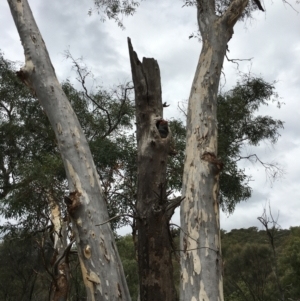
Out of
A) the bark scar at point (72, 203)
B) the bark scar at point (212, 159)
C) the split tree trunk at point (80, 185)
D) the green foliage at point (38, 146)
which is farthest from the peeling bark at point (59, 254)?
the bark scar at point (212, 159)

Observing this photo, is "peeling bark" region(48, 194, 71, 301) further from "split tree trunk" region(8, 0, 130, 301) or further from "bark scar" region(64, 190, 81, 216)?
"bark scar" region(64, 190, 81, 216)

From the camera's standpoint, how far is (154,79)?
2920mm

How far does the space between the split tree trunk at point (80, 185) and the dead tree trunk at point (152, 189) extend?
0.17 m

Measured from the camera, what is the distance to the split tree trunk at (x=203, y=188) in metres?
2.71

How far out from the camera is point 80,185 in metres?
2.92

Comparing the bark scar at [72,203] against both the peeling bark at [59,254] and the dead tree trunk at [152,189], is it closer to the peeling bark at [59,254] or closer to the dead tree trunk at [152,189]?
the dead tree trunk at [152,189]

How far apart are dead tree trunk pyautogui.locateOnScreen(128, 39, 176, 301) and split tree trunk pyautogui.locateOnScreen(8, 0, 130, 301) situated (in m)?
0.17

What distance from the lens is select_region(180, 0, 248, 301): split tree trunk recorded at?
2705mm

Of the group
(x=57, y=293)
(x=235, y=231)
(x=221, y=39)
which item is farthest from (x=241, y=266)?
(x=221, y=39)

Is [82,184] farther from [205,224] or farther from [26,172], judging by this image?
[26,172]

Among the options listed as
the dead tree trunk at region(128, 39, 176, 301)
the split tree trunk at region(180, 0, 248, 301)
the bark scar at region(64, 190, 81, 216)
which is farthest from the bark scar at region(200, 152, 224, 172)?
the bark scar at region(64, 190, 81, 216)

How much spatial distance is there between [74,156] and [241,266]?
1104cm

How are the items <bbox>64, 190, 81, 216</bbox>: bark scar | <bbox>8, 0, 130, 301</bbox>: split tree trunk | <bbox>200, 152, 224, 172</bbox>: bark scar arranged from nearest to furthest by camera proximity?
<bbox>8, 0, 130, 301</bbox>: split tree trunk < <bbox>64, 190, 81, 216</bbox>: bark scar < <bbox>200, 152, 224, 172</bbox>: bark scar

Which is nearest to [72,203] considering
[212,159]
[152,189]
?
[152,189]
